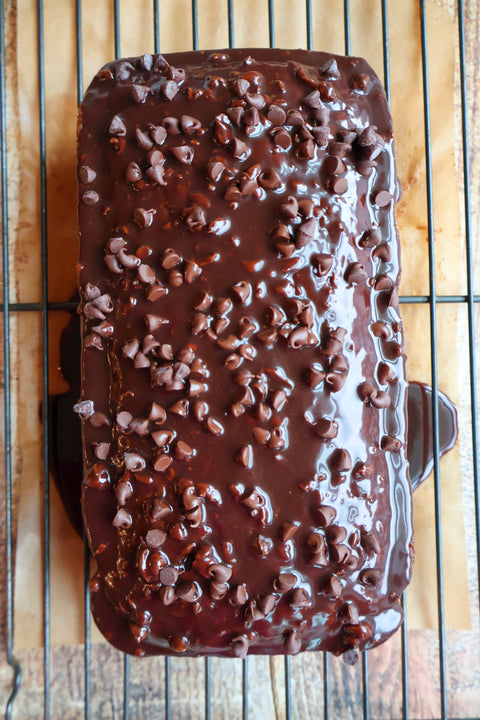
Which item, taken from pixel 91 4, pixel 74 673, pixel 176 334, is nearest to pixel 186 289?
pixel 176 334

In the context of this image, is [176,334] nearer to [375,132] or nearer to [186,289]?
[186,289]

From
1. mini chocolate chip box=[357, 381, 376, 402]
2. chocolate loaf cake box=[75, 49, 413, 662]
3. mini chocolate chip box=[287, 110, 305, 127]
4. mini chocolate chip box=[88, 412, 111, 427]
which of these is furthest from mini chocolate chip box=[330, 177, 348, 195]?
mini chocolate chip box=[88, 412, 111, 427]

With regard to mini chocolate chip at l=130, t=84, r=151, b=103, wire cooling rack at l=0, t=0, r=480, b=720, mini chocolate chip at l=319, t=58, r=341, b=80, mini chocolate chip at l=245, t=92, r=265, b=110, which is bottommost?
wire cooling rack at l=0, t=0, r=480, b=720

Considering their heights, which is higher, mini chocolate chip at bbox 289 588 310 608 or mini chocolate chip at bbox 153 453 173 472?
mini chocolate chip at bbox 153 453 173 472

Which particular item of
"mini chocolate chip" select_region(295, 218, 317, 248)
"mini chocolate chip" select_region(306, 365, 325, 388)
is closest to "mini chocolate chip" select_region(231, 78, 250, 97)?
"mini chocolate chip" select_region(295, 218, 317, 248)

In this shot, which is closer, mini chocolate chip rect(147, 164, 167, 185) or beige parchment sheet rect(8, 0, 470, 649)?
mini chocolate chip rect(147, 164, 167, 185)

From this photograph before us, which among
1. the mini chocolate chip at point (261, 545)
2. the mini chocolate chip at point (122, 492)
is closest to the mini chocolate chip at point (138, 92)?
the mini chocolate chip at point (122, 492)

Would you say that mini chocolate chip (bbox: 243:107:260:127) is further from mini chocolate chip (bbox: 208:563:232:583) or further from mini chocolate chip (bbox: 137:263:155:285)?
mini chocolate chip (bbox: 208:563:232:583)
